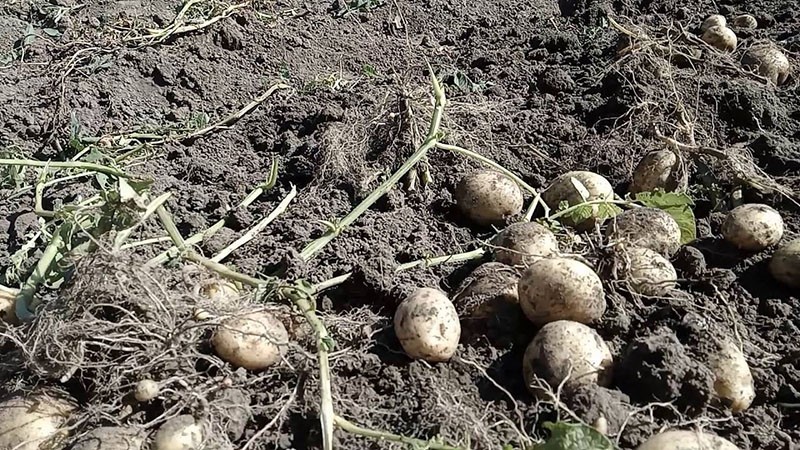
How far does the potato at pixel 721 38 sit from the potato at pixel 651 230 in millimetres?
1590

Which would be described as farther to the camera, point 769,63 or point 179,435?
point 769,63

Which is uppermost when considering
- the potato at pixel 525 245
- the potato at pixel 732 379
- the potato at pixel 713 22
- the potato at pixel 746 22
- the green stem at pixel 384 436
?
the potato at pixel 713 22

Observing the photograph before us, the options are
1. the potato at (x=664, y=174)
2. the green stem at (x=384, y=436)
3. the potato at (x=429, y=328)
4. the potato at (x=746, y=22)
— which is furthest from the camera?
the potato at (x=746, y=22)

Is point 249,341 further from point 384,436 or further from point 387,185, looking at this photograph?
point 387,185

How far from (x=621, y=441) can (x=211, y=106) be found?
2576mm

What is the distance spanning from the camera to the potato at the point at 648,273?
90.1 inches

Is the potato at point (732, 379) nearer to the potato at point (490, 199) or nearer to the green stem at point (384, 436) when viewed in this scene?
the green stem at point (384, 436)

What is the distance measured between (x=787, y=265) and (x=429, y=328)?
119 centimetres

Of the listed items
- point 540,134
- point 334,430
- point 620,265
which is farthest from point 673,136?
point 334,430

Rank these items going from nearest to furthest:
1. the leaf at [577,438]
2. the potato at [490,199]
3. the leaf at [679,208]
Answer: the leaf at [577,438] → the leaf at [679,208] → the potato at [490,199]

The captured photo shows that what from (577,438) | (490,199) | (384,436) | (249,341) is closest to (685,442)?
(577,438)

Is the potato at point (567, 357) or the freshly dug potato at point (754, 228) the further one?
the freshly dug potato at point (754, 228)

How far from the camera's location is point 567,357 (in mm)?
1998

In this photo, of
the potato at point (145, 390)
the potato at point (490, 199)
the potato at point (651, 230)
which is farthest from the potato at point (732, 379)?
the potato at point (145, 390)
